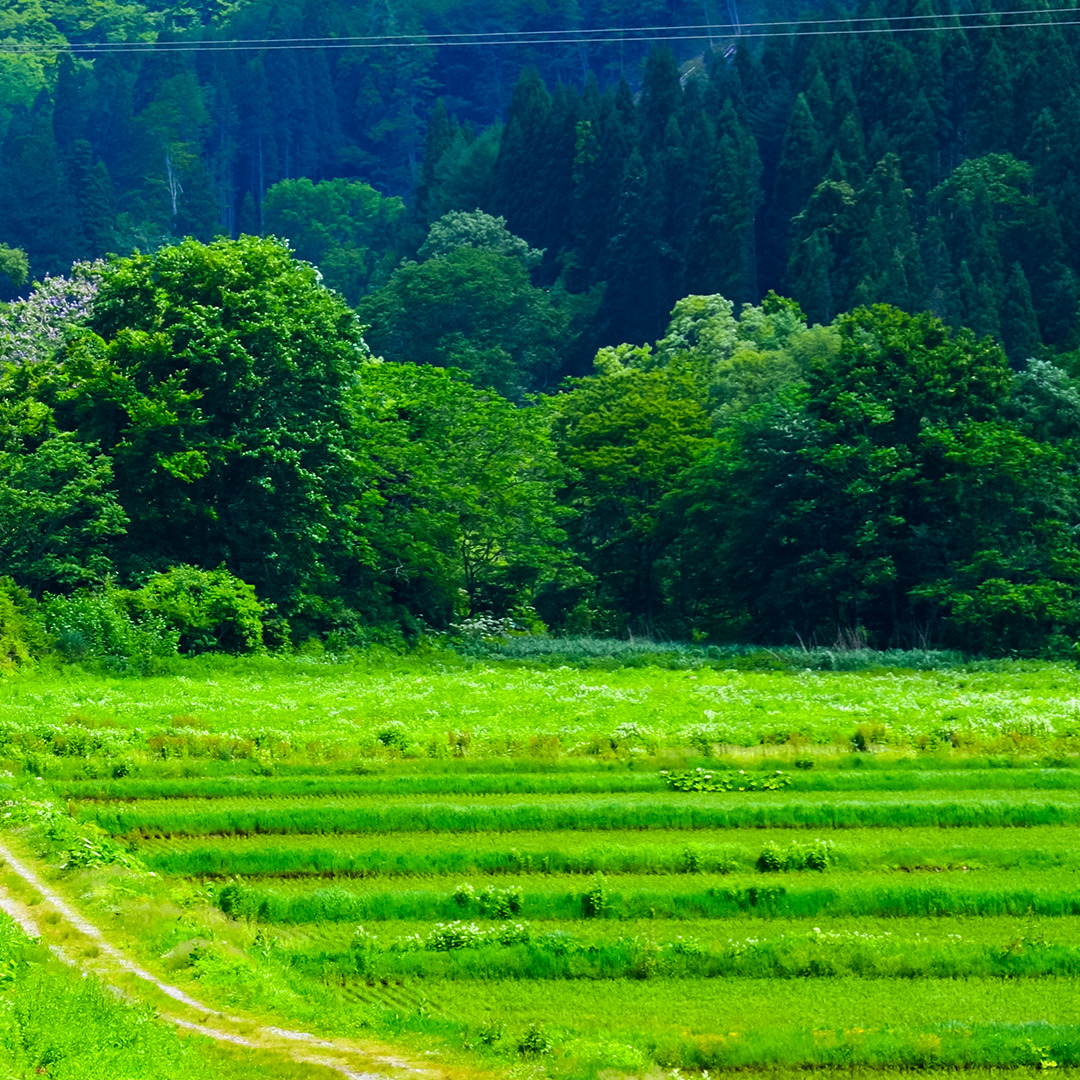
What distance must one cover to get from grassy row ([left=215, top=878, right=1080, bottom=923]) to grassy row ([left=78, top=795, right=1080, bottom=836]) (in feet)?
16.8

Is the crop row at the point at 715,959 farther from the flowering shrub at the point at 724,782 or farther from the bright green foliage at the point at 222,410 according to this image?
the bright green foliage at the point at 222,410

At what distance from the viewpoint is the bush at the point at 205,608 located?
52531 millimetres

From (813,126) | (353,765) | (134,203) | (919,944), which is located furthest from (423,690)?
(134,203)

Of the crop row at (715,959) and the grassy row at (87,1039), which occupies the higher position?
the grassy row at (87,1039)

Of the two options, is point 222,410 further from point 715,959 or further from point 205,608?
point 715,959

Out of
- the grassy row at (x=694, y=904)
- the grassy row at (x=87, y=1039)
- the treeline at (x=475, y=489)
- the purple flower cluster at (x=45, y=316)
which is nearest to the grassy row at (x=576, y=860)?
the grassy row at (x=694, y=904)

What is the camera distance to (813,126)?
342 feet

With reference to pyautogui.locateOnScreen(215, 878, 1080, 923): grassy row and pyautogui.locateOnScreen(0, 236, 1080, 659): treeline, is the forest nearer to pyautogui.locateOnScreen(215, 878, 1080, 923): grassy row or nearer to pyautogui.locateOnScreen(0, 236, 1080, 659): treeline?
pyautogui.locateOnScreen(0, 236, 1080, 659): treeline

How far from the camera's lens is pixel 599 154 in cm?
12262

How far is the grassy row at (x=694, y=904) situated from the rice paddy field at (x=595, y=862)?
45 millimetres

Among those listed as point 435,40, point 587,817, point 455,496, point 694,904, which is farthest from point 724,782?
point 435,40

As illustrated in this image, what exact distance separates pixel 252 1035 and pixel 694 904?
801cm

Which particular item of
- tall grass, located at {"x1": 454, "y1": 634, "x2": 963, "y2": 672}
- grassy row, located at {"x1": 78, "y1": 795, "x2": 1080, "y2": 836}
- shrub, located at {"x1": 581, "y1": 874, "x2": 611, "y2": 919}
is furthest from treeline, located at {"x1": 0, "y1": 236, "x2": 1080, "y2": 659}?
shrub, located at {"x1": 581, "y1": 874, "x2": 611, "y2": 919}

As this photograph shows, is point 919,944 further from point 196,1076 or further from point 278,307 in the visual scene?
point 278,307
